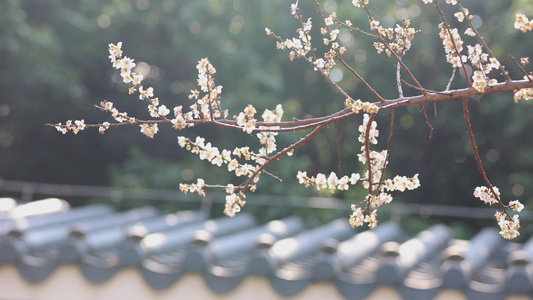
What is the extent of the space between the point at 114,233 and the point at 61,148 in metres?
6.60

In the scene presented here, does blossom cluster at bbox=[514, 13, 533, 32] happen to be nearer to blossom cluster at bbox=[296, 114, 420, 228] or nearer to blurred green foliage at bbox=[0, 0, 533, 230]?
blossom cluster at bbox=[296, 114, 420, 228]

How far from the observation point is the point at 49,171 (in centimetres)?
1101

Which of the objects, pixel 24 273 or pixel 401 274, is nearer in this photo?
pixel 401 274

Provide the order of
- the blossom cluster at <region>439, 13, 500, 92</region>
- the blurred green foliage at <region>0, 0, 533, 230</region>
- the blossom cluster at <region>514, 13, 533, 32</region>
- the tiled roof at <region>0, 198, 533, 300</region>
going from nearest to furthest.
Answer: the blossom cluster at <region>514, 13, 533, 32</region> → the blossom cluster at <region>439, 13, 500, 92</region> → the tiled roof at <region>0, 198, 533, 300</region> → the blurred green foliage at <region>0, 0, 533, 230</region>

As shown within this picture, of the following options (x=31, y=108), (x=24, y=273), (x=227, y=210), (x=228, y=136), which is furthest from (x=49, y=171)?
(x=227, y=210)

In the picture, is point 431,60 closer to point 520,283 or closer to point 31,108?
point 31,108

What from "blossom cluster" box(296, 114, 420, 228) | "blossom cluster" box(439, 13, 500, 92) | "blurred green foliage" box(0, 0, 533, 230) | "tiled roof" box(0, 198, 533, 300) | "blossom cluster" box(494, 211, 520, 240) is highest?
"blurred green foliage" box(0, 0, 533, 230)

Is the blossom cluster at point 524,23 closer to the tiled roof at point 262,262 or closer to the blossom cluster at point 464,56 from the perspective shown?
the blossom cluster at point 464,56

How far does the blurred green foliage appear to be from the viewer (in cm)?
953

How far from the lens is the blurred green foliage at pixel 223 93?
9531mm

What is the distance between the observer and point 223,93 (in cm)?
1021

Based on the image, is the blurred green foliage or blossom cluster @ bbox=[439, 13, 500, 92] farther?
the blurred green foliage

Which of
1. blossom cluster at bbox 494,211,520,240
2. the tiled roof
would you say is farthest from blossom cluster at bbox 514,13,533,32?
the tiled roof

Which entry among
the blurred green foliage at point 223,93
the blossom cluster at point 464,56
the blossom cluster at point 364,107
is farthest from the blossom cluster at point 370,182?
the blurred green foliage at point 223,93
